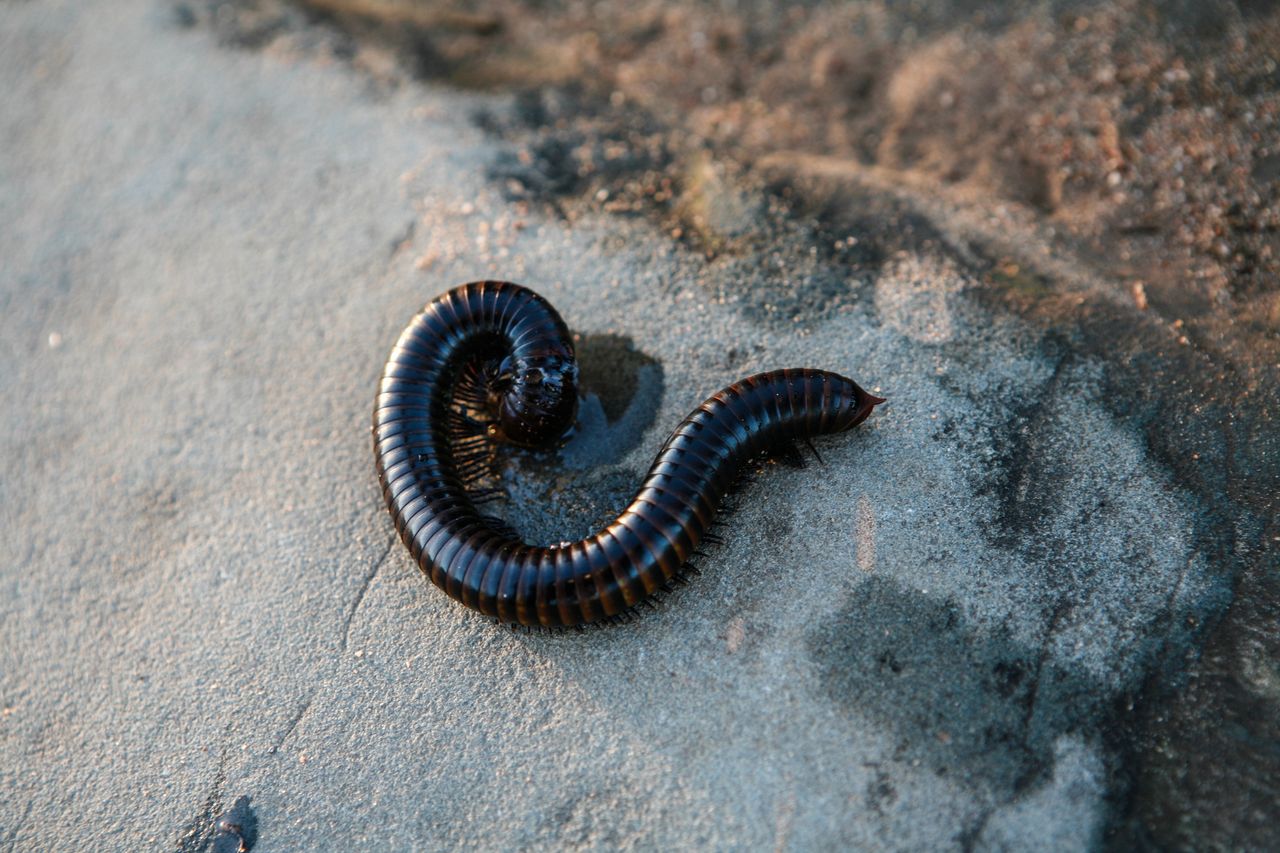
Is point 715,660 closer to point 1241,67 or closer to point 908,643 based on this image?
point 908,643

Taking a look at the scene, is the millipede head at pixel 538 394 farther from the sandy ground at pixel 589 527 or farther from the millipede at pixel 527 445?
the sandy ground at pixel 589 527

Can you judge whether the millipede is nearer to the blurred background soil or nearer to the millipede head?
the millipede head

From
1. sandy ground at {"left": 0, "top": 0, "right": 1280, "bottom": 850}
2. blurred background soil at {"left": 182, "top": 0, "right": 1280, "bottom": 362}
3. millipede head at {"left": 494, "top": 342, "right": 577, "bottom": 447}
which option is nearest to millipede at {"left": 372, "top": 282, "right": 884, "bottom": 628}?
millipede head at {"left": 494, "top": 342, "right": 577, "bottom": 447}

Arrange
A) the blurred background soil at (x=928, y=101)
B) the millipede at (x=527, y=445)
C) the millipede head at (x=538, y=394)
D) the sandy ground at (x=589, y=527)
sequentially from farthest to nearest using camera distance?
the blurred background soil at (x=928, y=101)
the millipede head at (x=538, y=394)
the millipede at (x=527, y=445)
the sandy ground at (x=589, y=527)

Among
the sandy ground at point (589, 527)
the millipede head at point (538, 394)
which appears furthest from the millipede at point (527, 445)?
the sandy ground at point (589, 527)

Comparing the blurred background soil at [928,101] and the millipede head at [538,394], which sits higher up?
the blurred background soil at [928,101]

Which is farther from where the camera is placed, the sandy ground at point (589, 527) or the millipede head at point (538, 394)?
the millipede head at point (538, 394)

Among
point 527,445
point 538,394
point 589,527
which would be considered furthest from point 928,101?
point 589,527
